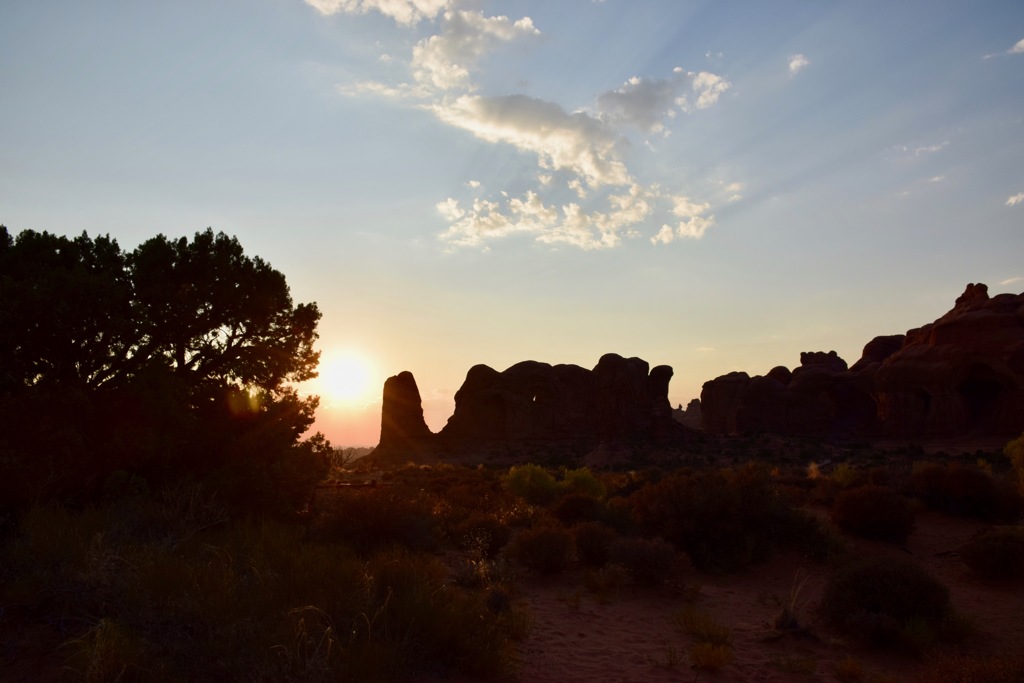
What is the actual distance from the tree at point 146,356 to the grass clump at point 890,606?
10.4 m

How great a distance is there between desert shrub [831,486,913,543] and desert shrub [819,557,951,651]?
5104mm

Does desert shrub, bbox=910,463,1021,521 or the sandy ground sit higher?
desert shrub, bbox=910,463,1021,521

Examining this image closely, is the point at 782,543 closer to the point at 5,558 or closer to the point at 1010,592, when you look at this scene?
the point at 1010,592

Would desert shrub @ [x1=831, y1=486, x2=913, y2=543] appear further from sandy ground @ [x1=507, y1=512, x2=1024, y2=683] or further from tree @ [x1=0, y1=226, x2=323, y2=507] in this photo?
tree @ [x1=0, y1=226, x2=323, y2=507]

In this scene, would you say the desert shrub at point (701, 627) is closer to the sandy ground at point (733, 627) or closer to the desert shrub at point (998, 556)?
the sandy ground at point (733, 627)

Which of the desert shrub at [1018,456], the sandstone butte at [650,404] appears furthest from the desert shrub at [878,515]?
the sandstone butte at [650,404]

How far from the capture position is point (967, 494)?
15.9m

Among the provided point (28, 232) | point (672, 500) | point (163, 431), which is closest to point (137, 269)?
point (28, 232)

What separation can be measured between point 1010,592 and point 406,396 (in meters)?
53.2

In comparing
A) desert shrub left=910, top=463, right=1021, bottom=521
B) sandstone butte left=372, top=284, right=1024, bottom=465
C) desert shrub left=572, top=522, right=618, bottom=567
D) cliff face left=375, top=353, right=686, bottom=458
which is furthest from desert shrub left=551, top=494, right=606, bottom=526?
cliff face left=375, top=353, right=686, bottom=458

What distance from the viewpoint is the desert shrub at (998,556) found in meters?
11.4

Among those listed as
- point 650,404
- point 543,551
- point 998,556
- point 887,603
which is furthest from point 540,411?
point 887,603

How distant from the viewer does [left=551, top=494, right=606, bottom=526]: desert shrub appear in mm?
15648

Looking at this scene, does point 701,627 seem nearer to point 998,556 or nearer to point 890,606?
point 890,606
